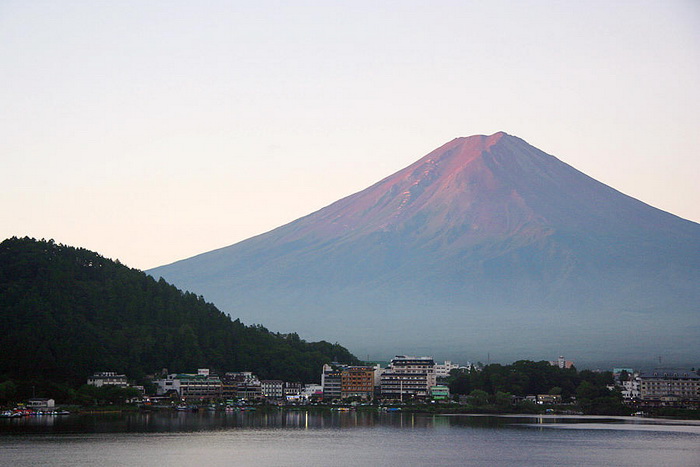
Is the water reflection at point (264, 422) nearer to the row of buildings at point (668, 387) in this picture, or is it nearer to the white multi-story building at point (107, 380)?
the white multi-story building at point (107, 380)

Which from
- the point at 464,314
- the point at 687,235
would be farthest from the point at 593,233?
the point at 464,314

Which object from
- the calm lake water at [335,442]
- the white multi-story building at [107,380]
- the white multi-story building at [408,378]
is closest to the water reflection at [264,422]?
the calm lake water at [335,442]

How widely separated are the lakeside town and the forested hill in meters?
1.74

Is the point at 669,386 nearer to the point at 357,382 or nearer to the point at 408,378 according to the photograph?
the point at 408,378

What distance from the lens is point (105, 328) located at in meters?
88.7

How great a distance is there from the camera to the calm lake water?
138ft

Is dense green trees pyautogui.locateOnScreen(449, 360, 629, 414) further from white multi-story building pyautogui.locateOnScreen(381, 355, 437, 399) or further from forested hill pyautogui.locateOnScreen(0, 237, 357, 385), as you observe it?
forested hill pyautogui.locateOnScreen(0, 237, 357, 385)

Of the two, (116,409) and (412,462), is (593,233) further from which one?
(412,462)

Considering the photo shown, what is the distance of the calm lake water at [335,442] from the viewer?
138 feet

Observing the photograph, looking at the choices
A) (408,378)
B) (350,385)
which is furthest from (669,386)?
(350,385)

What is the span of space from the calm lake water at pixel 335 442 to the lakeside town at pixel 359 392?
11.4m

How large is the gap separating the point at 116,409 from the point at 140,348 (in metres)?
14.1

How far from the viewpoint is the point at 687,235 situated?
157000 mm

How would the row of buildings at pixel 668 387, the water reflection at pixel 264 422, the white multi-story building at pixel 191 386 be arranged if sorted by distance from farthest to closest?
the row of buildings at pixel 668 387 → the white multi-story building at pixel 191 386 → the water reflection at pixel 264 422
